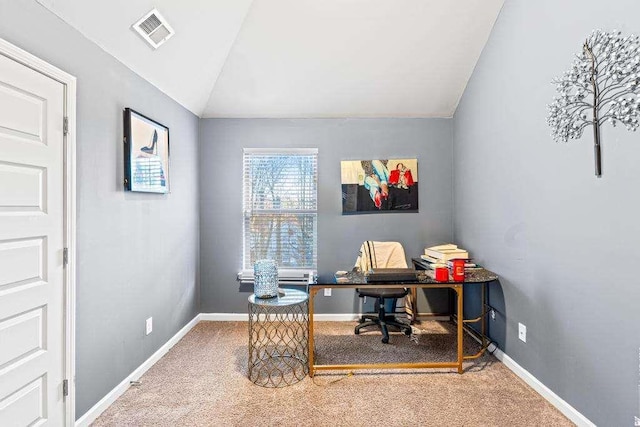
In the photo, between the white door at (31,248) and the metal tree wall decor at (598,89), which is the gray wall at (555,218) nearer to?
the metal tree wall decor at (598,89)

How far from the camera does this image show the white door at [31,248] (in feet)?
5.07

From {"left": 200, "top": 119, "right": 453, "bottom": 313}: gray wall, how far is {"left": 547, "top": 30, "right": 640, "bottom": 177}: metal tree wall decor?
1747 millimetres

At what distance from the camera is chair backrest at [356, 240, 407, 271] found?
11.8 feet

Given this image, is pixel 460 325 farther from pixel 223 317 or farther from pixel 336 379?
pixel 223 317

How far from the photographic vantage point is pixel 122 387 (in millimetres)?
2391

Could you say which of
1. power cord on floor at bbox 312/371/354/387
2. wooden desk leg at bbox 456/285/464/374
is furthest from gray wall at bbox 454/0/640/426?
power cord on floor at bbox 312/371/354/387

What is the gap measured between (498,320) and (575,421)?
973 millimetres

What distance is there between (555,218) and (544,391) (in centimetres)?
118

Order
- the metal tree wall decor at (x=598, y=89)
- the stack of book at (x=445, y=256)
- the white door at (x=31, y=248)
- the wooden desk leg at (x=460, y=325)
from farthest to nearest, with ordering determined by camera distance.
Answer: the stack of book at (x=445, y=256) < the wooden desk leg at (x=460, y=325) < the metal tree wall decor at (x=598, y=89) < the white door at (x=31, y=248)

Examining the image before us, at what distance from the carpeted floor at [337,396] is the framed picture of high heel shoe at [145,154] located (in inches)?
57.8

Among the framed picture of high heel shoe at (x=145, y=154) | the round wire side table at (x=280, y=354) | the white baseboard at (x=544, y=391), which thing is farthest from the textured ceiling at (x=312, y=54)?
the white baseboard at (x=544, y=391)

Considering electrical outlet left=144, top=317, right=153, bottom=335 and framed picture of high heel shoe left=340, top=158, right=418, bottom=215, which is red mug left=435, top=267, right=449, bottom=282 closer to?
framed picture of high heel shoe left=340, top=158, right=418, bottom=215

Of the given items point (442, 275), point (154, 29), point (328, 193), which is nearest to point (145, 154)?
point (154, 29)

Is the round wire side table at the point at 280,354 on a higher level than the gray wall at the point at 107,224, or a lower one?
lower
